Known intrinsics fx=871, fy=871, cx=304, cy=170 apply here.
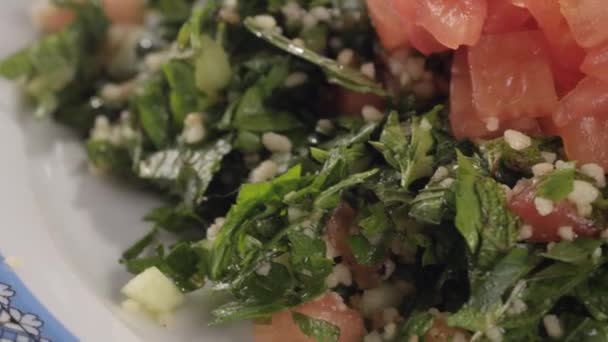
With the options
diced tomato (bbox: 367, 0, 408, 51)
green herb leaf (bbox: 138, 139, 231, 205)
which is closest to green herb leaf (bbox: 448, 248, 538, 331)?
diced tomato (bbox: 367, 0, 408, 51)

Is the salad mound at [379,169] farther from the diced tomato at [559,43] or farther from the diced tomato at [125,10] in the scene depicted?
the diced tomato at [125,10]

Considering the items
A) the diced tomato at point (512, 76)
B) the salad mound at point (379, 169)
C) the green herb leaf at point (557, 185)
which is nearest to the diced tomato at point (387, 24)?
the salad mound at point (379, 169)

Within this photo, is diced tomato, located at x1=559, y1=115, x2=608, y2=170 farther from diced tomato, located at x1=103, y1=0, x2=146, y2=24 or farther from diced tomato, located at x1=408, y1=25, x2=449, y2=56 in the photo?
diced tomato, located at x1=103, y1=0, x2=146, y2=24

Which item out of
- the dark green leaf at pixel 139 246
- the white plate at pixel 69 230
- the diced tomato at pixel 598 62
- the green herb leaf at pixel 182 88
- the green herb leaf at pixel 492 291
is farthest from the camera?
the green herb leaf at pixel 182 88

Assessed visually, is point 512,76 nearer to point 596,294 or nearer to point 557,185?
point 557,185

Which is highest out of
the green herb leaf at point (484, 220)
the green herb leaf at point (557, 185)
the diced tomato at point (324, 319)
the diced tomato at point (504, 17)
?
the diced tomato at point (504, 17)

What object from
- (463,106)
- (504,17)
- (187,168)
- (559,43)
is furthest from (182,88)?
(559,43)
